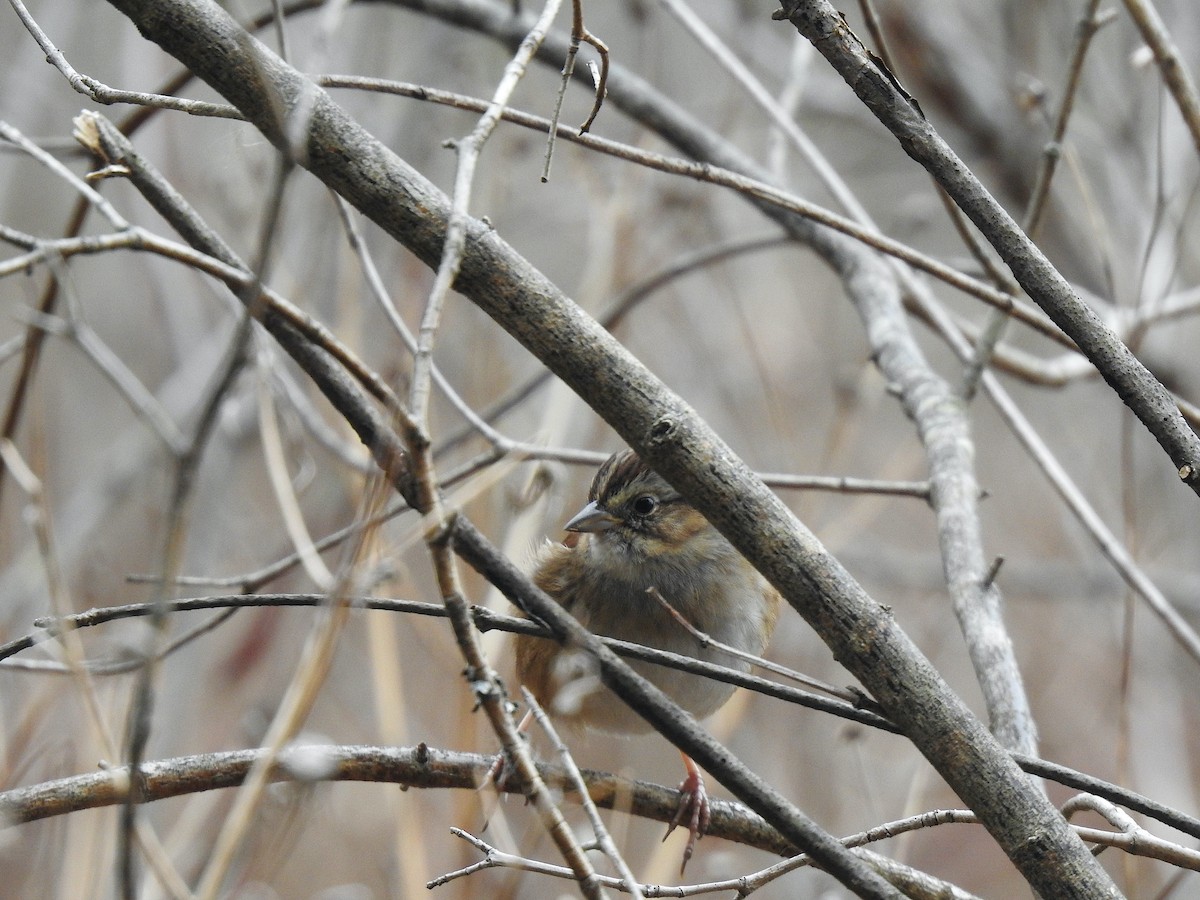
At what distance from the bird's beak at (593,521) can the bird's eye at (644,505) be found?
7 cm

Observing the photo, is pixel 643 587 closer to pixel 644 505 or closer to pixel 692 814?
pixel 644 505

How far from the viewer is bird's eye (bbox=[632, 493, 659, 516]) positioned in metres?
3.43

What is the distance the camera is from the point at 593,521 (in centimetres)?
341

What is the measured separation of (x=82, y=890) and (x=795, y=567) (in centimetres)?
163

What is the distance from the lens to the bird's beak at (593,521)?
3395 millimetres

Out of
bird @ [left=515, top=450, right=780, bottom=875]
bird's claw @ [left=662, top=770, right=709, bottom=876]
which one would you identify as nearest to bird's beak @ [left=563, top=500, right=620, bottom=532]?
bird @ [left=515, top=450, right=780, bottom=875]

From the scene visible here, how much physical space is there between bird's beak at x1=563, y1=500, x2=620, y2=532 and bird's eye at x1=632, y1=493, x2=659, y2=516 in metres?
0.07

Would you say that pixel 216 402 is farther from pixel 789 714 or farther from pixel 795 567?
pixel 789 714

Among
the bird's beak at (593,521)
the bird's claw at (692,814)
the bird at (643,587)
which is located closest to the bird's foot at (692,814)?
the bird's claw at (692,814)

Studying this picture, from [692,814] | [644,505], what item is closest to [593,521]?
[644,505]

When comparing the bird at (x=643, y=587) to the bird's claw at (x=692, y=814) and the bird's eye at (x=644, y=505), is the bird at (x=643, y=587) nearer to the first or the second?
the bird's eye at (x=644, y=505)

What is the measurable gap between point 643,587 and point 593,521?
0.89 ft

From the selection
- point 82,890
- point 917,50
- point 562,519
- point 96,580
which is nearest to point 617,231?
point 562,519

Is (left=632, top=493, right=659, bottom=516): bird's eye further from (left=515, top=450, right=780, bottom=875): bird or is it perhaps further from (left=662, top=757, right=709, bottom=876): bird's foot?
(left=662, top=757, right=709, bottom=876): bird's foot
